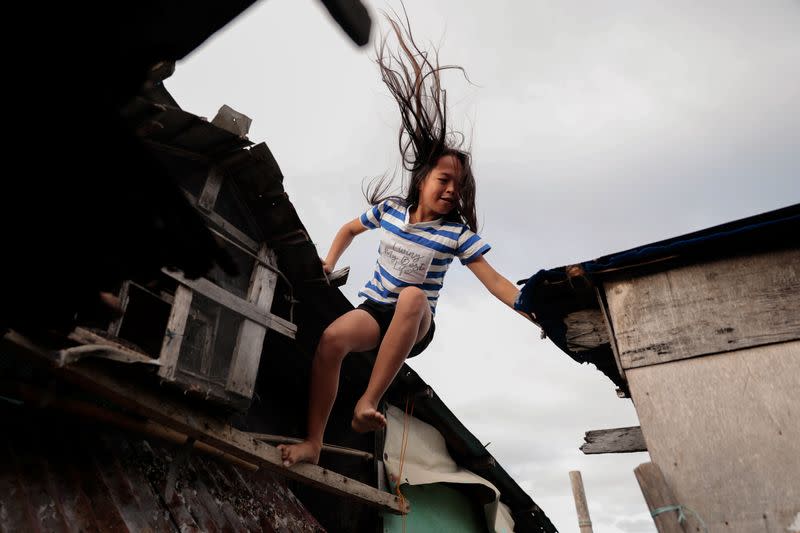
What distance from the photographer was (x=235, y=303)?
407 centimetres

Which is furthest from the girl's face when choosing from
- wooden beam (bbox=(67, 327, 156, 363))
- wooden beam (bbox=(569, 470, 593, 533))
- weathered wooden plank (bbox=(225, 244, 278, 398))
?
wooden beam (bbox=(569, 470, 593, 533))

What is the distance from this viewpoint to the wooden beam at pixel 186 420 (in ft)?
9.32

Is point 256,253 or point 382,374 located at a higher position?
point 256,253

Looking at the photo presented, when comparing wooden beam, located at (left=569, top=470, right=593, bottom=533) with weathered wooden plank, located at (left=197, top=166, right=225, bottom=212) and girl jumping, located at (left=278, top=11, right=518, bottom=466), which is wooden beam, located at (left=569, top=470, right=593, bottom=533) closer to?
girl jumping, located at (left=278, top=11, right=518, bottom=466)

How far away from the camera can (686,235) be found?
4000 mm

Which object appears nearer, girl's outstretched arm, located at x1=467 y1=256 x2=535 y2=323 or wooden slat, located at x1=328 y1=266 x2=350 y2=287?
girl's outstretched arm, located at x1=467 y1=256 x2=535 y2=323

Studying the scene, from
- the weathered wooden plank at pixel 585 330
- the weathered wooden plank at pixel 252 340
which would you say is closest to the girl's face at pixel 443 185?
the weathered wooden plank at pixel 585 330

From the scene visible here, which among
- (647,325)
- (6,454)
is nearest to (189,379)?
(6,454)

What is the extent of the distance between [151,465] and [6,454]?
3.05 ft

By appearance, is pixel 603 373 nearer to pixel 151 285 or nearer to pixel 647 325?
pixel 647 325

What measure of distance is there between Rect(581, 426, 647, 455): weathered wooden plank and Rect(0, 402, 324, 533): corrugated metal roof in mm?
2757

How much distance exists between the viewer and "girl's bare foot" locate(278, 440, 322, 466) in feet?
13.1

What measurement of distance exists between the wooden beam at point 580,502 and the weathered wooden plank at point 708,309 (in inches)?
400

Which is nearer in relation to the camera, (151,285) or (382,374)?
(151,285)
